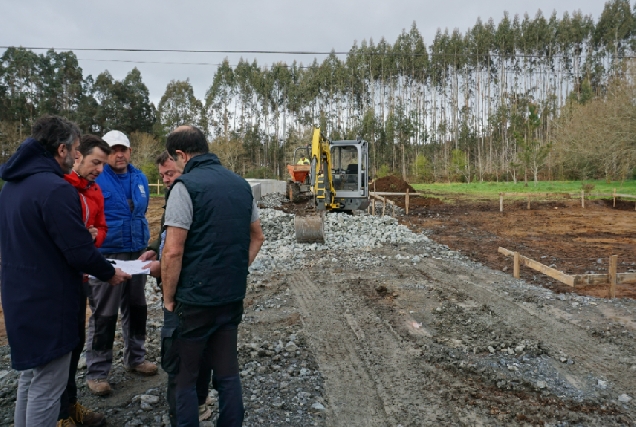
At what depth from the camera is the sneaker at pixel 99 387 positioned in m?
3.37

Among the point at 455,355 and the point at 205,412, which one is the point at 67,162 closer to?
the point at 205,412

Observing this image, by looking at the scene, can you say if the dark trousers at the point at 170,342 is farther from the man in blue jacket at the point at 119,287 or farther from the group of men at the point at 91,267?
the man in blue jacket at the point at 119,287

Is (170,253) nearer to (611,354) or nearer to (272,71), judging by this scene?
(611,354)

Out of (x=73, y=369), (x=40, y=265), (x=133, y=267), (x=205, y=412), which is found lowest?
(x=205, y=412)

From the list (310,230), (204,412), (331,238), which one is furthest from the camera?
(331,238)

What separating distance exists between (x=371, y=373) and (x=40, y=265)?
2.87 m

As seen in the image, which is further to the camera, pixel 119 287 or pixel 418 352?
pixel 418 352

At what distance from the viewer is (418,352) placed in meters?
4.55

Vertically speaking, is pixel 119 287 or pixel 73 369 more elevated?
pixel 119 287

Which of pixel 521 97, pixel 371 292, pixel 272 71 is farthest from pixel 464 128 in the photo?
pixel 371 292

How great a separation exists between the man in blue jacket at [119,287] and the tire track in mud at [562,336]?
12.9ft

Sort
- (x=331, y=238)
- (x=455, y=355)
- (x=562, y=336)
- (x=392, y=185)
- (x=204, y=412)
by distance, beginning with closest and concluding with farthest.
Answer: (x=204, y=412) < (x=455, y=355) < (x=562, y=336) < (x=331, y=238) < (x=392, y=185)

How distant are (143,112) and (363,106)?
26326 mm

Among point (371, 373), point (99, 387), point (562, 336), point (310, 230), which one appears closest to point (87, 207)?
point (99, 387)
